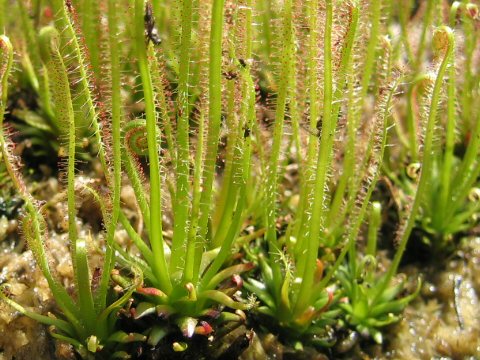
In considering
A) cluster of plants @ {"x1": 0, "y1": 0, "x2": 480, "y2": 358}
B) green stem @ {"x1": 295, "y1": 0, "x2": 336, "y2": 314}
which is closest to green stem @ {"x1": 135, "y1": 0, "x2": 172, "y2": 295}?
cluster of plants @ {"x1": 0, "y1": 0, "x2": 480, "y2": 358}

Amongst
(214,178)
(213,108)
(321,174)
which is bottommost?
(214,178)

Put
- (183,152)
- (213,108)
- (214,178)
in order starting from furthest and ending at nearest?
(214,178)
(183,152)
(213,108)

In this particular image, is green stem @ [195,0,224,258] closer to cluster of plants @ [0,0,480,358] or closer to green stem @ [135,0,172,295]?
cluster of plants @ [0,0,480,358]

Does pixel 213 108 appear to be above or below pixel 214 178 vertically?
above

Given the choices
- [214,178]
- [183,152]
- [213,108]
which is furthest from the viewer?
[214,178]

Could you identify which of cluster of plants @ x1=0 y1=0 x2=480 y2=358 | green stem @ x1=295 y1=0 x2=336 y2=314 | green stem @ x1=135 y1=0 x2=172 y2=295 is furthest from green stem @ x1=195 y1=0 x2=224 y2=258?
green stem @ x1=295 y1=0 x2=336 y2=314

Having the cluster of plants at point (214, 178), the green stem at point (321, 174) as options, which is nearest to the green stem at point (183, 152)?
the cluster of plants at point (214, 178)

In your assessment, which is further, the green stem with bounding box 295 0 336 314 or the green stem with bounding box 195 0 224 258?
the green stem with bounding box 295 0 336 314

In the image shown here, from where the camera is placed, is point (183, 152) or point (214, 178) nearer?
point (183, 152)

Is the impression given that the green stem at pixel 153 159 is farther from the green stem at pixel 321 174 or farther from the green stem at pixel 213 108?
the green stem at pixel 321 174

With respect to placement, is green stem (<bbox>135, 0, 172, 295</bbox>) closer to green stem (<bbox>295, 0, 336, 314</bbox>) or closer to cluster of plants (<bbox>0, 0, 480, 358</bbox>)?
cluster of plants (<bbox>0, 0, 480, 358</bbox>)

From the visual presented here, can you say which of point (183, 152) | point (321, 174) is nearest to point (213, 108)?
point (183, 152)

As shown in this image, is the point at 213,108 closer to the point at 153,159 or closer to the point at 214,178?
the point at 153,159

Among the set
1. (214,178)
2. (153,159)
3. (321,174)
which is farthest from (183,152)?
(321,174)
